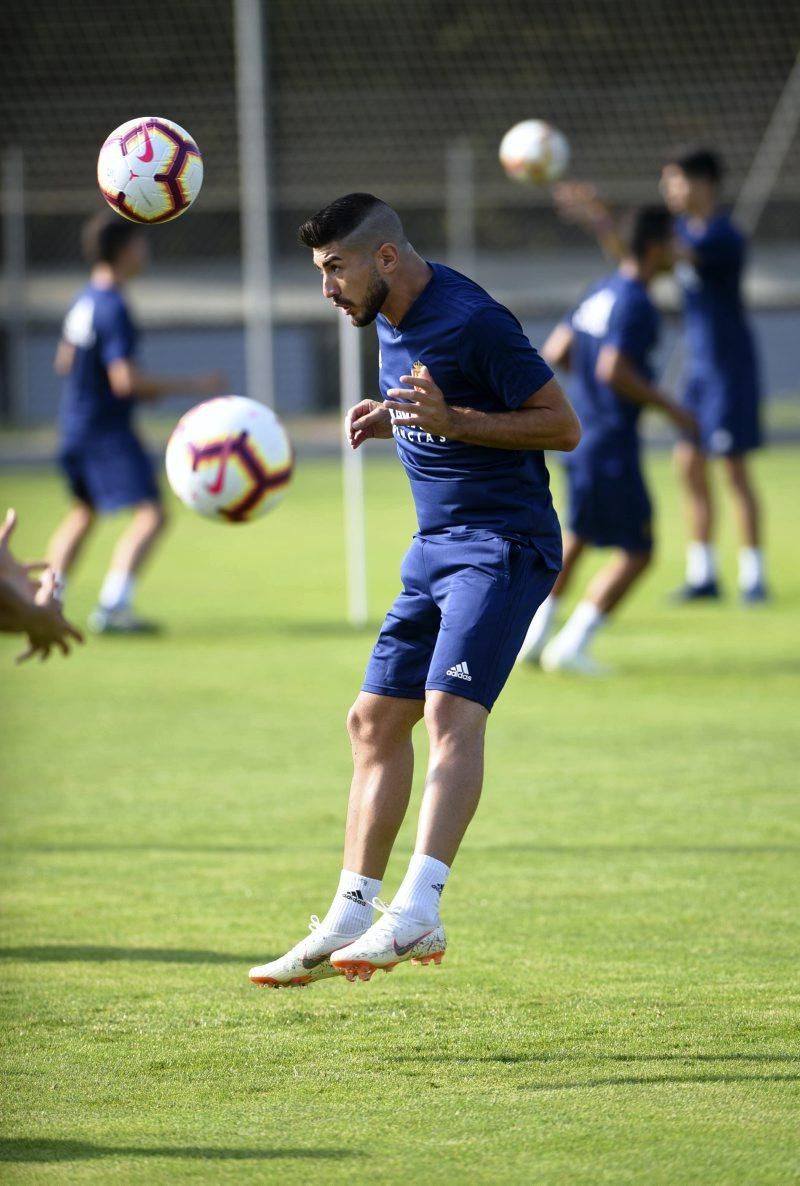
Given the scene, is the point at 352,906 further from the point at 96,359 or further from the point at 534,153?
the point at 96,359

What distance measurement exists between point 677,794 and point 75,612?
6.97 metres

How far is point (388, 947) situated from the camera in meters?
4.68

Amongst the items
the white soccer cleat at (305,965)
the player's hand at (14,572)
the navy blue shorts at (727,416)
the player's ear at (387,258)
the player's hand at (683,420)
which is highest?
the navy blue shorts at (727,416)

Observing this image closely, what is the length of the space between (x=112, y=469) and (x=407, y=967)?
7859mm

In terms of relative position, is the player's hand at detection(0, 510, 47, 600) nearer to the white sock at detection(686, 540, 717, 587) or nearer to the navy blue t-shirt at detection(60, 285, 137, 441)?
the navy blue t-shirt at detection(60, 285, 137, 441)

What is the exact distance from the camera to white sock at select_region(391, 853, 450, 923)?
4734 mm

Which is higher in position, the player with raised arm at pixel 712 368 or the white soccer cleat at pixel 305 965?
the player with raised arm at pixel 712 368

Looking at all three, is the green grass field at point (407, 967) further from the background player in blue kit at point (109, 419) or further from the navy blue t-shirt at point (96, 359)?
the navy blue t-shirt at point (96, 359)

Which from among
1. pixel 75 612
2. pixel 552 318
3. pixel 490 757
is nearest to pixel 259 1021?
pixel 490 757

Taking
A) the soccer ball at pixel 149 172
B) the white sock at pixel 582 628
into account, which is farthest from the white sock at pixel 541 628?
the soccer ball at pixel 149 172

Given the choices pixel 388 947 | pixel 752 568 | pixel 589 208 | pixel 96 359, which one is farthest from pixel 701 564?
pixel 388 947

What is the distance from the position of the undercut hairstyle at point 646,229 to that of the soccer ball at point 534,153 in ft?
3.71

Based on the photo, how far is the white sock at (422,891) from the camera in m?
4.73

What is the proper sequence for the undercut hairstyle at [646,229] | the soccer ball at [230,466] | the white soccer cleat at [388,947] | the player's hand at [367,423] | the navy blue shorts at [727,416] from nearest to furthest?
the white soccer cleat at [388,947] < the player's hand at [367,423] < the soccer ball at [230,466] < the undercut hairstyle at [646,229] < the navy blue shorts at [727,416]
